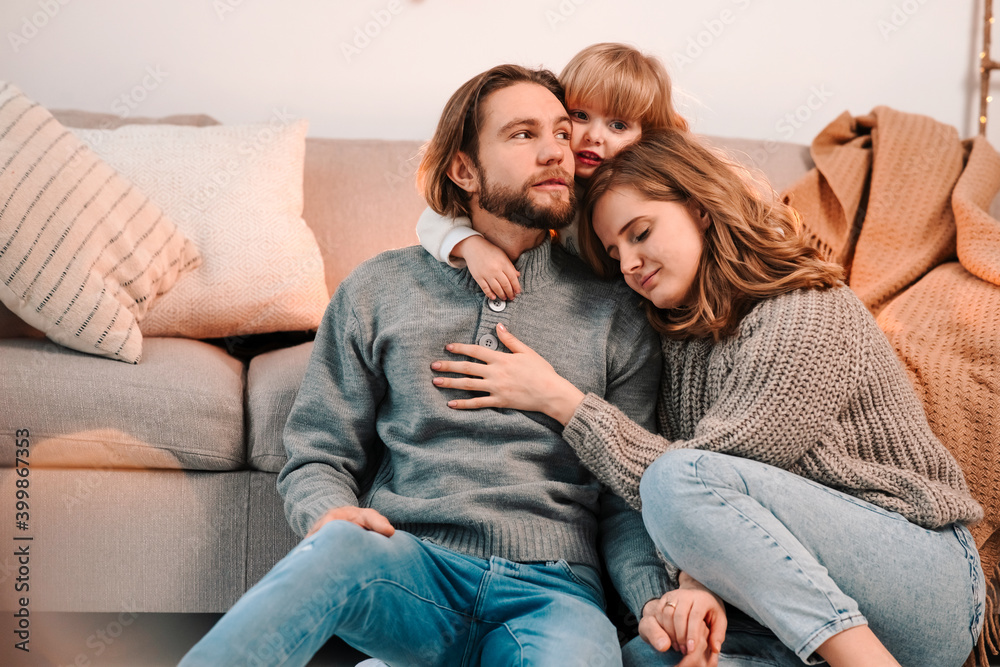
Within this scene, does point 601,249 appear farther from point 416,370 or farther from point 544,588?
point 544,588

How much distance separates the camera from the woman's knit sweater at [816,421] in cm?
105

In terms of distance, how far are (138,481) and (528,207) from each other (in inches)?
29.8

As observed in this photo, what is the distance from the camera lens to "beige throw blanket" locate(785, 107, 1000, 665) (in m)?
1.18

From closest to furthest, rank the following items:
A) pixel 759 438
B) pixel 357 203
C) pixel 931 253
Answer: pixel 759 438 < pixel 931 253 < pixel 357 203

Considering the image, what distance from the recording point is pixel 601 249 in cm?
130

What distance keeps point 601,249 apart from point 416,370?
380 millimetres

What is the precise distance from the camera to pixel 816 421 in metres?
1.06

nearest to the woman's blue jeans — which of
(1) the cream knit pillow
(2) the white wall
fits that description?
(1) the cream knit pillow

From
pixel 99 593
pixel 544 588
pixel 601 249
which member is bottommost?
pixel 99 593

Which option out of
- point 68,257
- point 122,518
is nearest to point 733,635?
point 122,518

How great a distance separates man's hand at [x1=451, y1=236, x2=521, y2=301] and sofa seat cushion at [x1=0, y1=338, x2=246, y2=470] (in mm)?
459

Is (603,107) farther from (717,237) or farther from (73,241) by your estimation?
(73,241)

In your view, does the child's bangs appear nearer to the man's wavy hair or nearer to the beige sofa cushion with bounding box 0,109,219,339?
the man's wavy hair

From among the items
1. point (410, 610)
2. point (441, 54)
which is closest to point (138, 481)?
point (410, 610)
